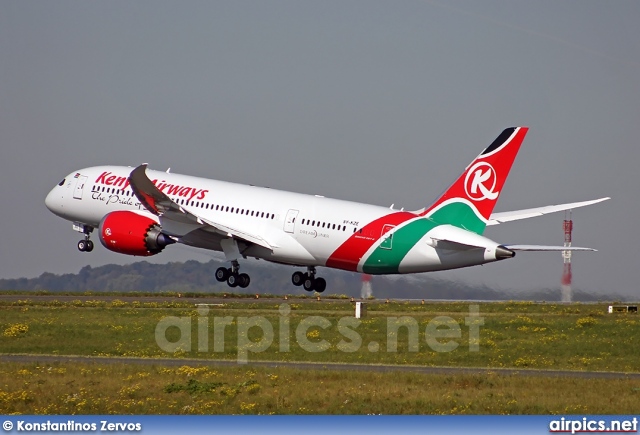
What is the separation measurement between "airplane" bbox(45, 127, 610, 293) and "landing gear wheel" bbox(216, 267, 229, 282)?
56 mm

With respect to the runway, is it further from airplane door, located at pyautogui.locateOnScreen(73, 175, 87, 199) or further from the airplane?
airplane door, located at pyautogui.locateOnScreen(73, 175, 87, 199)

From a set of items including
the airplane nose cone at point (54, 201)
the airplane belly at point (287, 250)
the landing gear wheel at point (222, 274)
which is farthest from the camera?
the airplane nose cone at point (54, 201)

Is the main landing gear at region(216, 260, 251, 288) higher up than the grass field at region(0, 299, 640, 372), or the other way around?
the main landing gear at region(216, 260, 251, 288)

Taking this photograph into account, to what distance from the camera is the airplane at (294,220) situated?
55.9 metres

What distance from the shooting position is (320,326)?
160ft

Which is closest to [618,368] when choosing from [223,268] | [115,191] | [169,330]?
[169,330]

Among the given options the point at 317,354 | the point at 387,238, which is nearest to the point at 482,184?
the point at 387,238

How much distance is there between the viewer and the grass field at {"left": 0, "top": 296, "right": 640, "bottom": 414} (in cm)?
3156

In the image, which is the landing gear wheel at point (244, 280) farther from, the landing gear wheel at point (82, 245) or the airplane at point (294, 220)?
the landing gear wheel at point (82, 245)

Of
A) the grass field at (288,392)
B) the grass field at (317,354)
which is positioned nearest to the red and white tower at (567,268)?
the grass field at (317,354)

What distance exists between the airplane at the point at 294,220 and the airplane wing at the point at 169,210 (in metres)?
0.06

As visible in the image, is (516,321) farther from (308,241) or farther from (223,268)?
(223,268)

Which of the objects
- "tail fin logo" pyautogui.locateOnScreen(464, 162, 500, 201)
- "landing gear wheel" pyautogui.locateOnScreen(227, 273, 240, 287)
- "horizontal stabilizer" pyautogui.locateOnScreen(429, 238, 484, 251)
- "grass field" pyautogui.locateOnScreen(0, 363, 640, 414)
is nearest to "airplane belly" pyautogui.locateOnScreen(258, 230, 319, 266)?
"landing gear wheel" pyautogui.locateOnScreen(227, 273, 240, 287)

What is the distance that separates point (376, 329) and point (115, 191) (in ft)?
76.2
